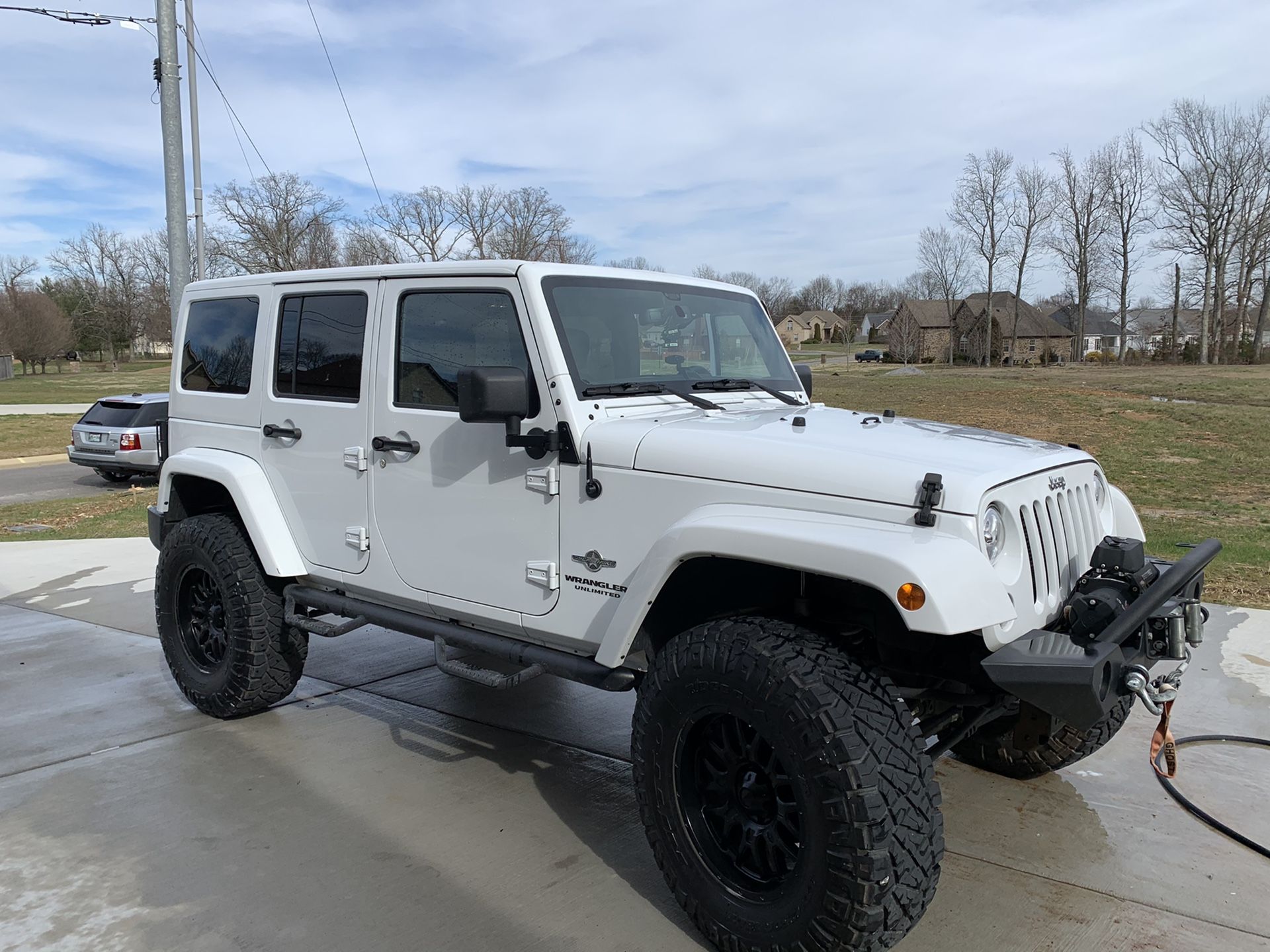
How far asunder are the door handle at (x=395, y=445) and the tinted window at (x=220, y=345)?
1.06 metres

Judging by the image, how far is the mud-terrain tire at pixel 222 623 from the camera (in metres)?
4.54

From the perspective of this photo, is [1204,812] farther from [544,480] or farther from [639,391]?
[544,480]

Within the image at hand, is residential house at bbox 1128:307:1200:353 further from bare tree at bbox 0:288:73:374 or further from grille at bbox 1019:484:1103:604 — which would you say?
bare tree at bbox 0:288:73:374

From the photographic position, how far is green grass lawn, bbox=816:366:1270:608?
873 centimetres

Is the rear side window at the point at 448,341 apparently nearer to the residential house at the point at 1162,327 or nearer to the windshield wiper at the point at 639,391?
the windshield wiper at the point at 639,391

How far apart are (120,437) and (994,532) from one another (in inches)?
559

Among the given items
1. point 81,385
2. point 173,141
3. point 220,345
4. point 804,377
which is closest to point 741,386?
point 804,377

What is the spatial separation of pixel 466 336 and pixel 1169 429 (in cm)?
1734

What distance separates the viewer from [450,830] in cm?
370

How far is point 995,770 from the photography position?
4.17m

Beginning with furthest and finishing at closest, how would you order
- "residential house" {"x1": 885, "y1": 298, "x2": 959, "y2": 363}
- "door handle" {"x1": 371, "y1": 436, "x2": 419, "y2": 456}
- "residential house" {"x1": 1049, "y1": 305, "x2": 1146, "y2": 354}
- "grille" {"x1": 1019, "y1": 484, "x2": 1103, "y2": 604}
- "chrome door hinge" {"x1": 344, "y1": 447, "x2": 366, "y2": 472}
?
"residential house" {"x1": 1049, "y1": 305, "x2": 1146, "y2": 354} → "residential house" {"x1": 885, "y1": 298, "x2": 959, "y2": 363} → "chrome door hinge" {"x1": 344, "y1": 447, "x2": 366, "y2": 472} → "door handle" {"x1": 371, "y1": 436, "x2": 419, "y2": 456} → "grille" {"x1": 1019, "y1": 484, "x2": 1103, "y2": 604}

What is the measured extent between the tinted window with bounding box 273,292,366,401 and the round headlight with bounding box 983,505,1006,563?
2544 millimetres

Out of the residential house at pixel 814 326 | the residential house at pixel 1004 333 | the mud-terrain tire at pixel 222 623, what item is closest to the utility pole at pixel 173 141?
the mud-terrain tire at pixel 222 623

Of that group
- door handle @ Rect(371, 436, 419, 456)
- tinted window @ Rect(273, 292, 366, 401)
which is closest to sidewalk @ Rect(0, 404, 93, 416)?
tinted window @ Rect(273, 292, 366, 401)
